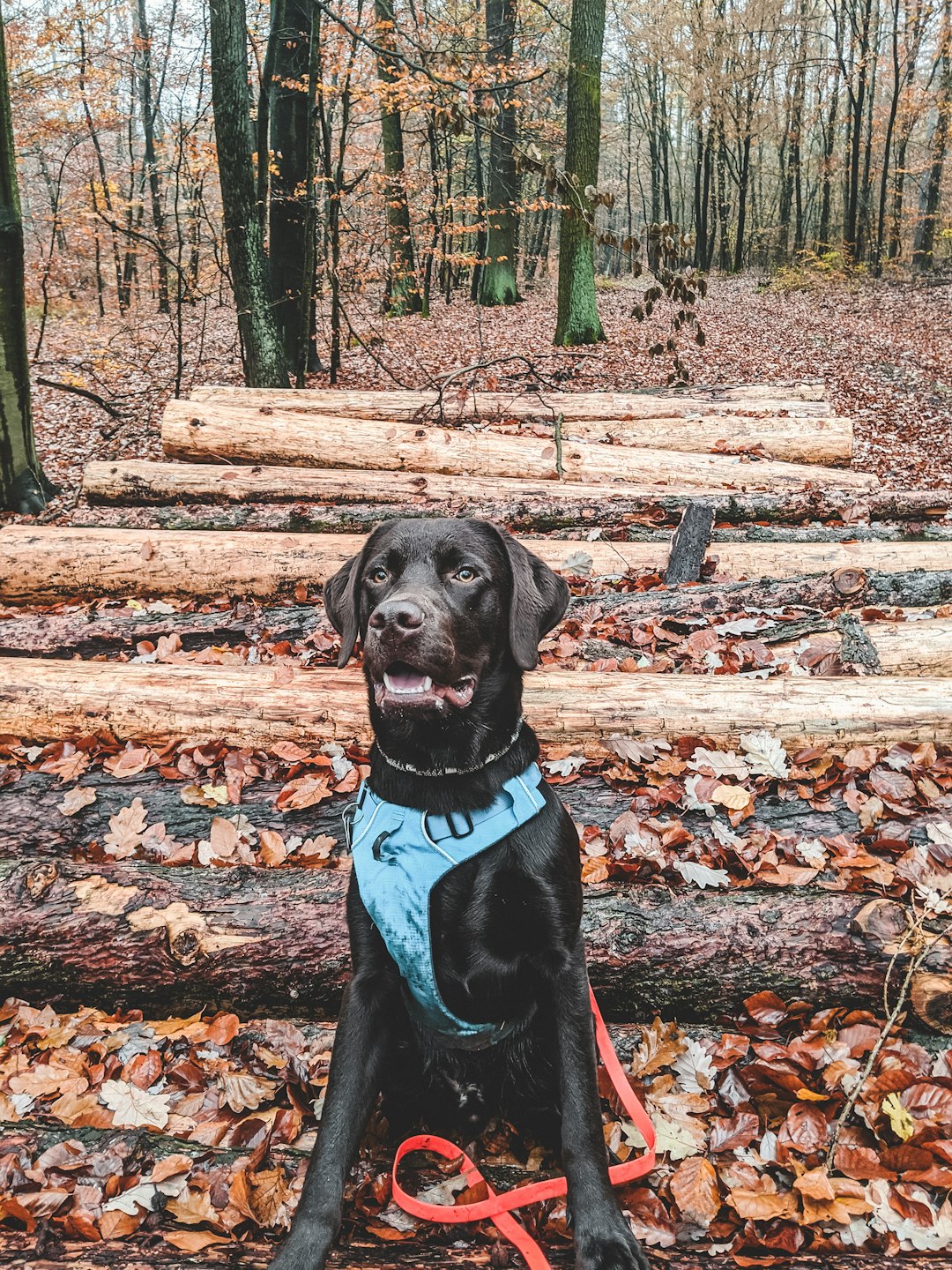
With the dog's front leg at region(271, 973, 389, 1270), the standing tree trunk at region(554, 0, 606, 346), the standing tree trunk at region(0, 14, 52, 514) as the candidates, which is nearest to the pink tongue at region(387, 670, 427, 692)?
the dog's front leg at region(271, 973, 389, 1270)

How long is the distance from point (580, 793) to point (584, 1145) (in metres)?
1.65

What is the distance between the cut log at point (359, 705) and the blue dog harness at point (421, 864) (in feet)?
4.84

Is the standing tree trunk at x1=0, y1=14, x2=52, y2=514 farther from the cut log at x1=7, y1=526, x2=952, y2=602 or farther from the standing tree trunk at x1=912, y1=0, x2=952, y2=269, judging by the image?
the standing tree trunk at x1=912, y1=0, x2=952, y2=269

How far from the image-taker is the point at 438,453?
26.3 ft

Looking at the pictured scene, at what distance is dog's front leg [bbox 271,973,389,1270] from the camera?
200cm

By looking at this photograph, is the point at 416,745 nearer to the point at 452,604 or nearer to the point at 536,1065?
the point at 452,604

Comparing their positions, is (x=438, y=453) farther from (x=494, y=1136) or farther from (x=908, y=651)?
(x=494, y=1136)

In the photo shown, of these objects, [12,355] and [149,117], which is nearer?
[12,355]

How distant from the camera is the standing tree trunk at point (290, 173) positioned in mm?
12398

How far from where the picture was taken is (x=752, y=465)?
7.97m

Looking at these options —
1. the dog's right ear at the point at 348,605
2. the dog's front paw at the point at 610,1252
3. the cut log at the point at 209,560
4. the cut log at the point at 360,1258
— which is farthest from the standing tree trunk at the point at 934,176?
the dog's front paw at the point at 610,1252

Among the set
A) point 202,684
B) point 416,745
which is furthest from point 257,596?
point 416,745

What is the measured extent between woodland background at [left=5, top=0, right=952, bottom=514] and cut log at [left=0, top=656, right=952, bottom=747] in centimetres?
478

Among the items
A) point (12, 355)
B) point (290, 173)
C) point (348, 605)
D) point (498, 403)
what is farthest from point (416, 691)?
point (290, 173)
